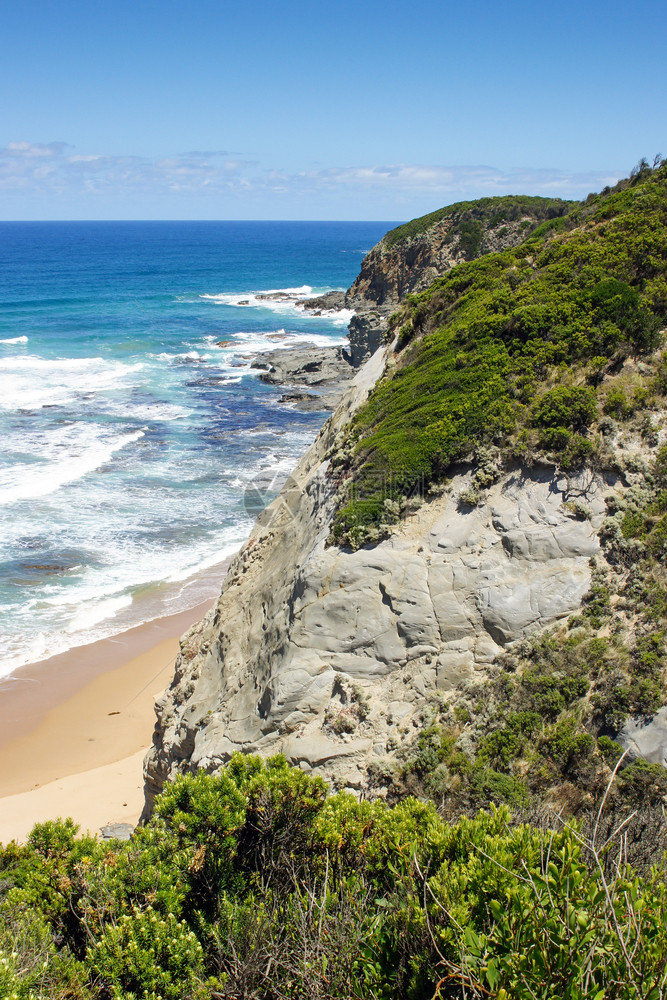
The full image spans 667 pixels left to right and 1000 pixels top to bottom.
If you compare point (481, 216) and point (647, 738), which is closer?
point (647, 738)

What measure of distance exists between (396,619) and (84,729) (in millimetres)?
9640

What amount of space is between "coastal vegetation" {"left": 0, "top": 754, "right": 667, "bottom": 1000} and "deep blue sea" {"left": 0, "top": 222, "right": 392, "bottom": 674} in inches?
492

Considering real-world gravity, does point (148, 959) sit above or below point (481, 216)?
below

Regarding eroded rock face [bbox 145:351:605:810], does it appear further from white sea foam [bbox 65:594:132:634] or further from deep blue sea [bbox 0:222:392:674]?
deep blue sea [bbox 0:222:392:674]

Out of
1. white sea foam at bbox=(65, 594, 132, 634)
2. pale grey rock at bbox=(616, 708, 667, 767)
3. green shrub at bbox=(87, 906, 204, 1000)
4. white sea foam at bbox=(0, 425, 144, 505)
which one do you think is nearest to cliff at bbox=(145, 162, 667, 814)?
pale grey rock at bbox=(616, 708, 667, 767)

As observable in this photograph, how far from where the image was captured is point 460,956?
4.22 m

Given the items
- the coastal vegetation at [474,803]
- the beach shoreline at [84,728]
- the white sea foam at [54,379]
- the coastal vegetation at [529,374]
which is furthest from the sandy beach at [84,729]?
the white sea foam at [54,379]

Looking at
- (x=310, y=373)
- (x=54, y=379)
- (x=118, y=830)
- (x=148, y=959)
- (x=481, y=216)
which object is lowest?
(x=118, y=830)

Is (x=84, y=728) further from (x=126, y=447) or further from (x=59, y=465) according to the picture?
(x=126, y=447)

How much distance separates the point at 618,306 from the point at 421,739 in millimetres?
7269

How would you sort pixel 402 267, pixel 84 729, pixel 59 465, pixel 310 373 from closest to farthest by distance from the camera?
1. pixel 84 729
2. pixel 59 465
3. pixel 310 373
4. pixel 402 267

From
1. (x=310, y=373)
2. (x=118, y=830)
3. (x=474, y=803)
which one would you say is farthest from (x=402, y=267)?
(x=474, y=803)

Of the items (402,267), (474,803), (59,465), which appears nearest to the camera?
(474,803)

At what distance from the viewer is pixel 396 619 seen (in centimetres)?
921
